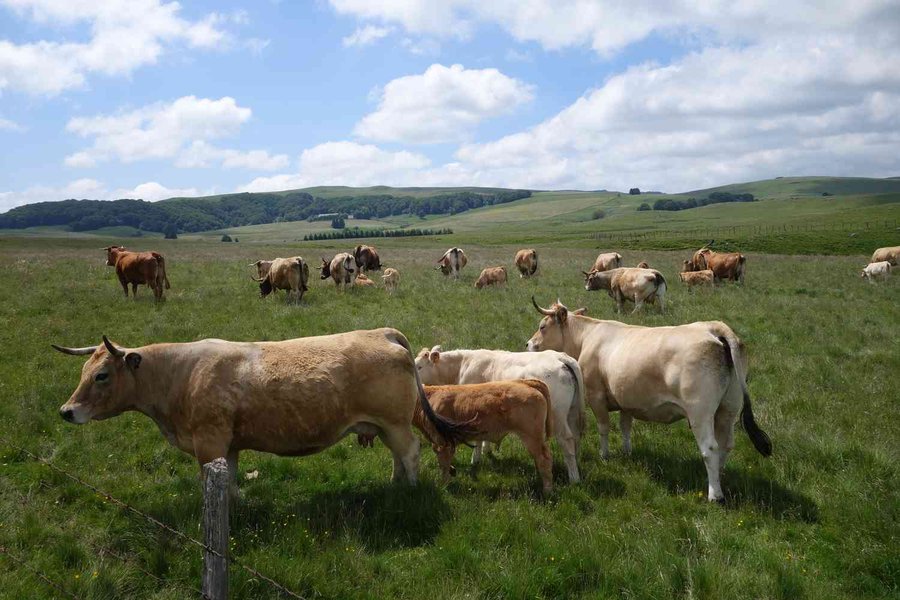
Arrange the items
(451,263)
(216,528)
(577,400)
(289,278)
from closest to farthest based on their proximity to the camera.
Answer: (216,528)
(577,400)
(289,278)
(451,263)

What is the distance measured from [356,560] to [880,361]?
40.1 feet

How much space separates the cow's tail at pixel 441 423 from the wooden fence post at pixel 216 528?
10.4ft

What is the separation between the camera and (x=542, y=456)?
22.8 ft

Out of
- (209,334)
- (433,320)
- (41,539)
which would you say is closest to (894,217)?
(433,320)

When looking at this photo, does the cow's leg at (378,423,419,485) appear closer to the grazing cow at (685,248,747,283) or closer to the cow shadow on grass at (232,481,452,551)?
the cow shadow on grass at (232,481,452,551)

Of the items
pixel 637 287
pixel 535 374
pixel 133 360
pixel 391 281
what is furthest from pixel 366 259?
pixel 133 360

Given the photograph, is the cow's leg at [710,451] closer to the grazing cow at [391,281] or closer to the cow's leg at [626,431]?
the cow's leg at [626,431]

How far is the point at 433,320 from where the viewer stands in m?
16.3

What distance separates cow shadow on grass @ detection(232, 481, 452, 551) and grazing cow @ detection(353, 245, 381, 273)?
2471 centimetres

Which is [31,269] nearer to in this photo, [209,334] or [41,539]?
[209,334]

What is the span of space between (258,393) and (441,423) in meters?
2.13

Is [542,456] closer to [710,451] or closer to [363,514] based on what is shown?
[710,451]

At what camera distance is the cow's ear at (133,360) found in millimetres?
6383

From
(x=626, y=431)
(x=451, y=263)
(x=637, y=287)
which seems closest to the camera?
(x=626, y=431)
